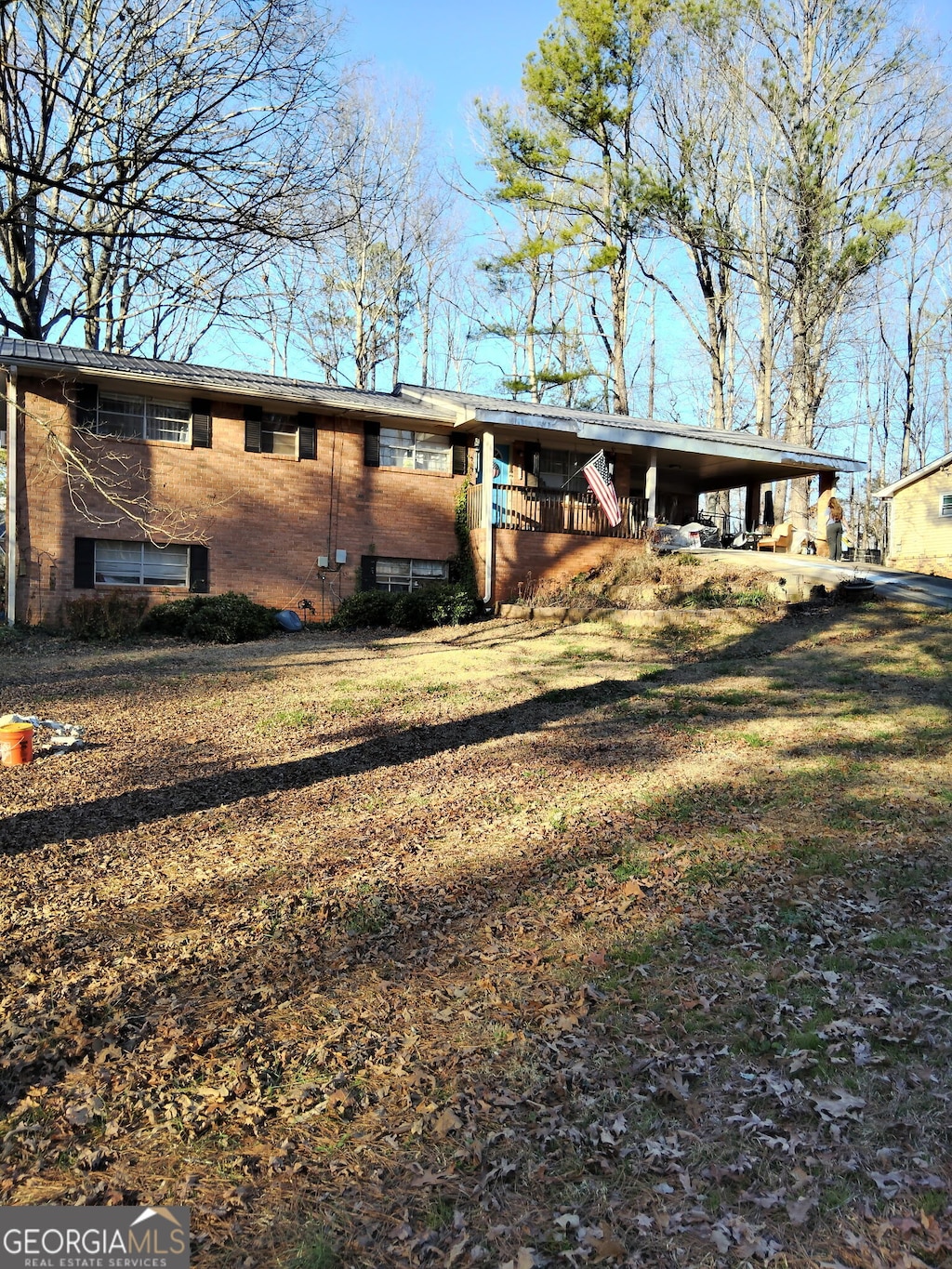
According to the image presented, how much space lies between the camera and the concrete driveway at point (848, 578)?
14.3 metres

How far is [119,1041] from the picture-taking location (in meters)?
3.31

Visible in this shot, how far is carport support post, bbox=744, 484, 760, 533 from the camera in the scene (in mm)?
22656

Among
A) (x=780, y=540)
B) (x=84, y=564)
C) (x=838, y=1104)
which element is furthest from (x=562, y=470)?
(x=838, y=1104)

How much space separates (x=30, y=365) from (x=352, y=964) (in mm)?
13361

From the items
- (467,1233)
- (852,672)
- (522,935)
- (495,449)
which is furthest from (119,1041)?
(495,449)

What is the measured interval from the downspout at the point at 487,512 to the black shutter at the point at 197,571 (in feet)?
17.6

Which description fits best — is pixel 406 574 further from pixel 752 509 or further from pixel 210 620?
pixel 752 509

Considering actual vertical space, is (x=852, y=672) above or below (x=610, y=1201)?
above

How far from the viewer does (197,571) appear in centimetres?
1562

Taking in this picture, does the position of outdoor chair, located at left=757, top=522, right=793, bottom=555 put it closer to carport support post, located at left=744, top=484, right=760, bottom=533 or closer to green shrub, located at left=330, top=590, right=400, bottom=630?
carport support post, located at left=744, top=484, right=760, bottom=533

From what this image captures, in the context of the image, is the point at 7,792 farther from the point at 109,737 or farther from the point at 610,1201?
the point at 610,1201

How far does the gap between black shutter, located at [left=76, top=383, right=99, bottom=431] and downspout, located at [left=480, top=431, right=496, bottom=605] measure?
23.6 feet

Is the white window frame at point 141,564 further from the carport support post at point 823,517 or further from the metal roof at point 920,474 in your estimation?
the metal roof at point 920,474

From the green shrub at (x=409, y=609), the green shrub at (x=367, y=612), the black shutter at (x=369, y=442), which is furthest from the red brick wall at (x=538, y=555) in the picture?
the black shutter at (x=369, y=442)
